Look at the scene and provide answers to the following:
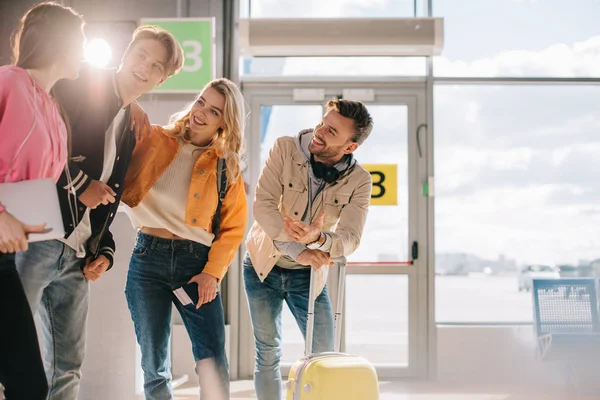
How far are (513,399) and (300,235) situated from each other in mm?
2792

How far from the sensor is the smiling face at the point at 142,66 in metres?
2.12

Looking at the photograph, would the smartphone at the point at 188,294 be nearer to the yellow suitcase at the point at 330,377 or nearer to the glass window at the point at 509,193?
the yellow suitcase at the point at 330,377

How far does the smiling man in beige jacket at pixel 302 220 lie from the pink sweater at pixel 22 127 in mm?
1054

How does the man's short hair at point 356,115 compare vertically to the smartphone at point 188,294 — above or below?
above

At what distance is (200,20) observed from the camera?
493 centimetres

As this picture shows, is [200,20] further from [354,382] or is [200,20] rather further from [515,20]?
[354,382]

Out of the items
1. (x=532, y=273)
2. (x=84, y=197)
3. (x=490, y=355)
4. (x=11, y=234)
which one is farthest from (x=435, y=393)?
(x=11, y=234)

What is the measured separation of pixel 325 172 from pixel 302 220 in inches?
8.3

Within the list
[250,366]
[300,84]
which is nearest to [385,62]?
[300,84]

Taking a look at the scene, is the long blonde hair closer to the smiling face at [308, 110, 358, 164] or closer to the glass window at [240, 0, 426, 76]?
the smiling face at [308, 110, 358, 164]

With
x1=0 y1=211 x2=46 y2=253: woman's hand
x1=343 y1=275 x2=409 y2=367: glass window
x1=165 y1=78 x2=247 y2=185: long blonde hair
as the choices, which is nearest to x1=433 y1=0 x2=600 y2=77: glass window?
x1=343 y1=275 x2=409 y2=367: glass window

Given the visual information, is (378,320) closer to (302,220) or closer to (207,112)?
(302,220)

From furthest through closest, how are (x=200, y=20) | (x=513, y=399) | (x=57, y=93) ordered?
(x=200, y=20), (x=513, y=399), (x=57, y=93)

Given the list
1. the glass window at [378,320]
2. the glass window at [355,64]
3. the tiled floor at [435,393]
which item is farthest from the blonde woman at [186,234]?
the glass window at [355,64]
